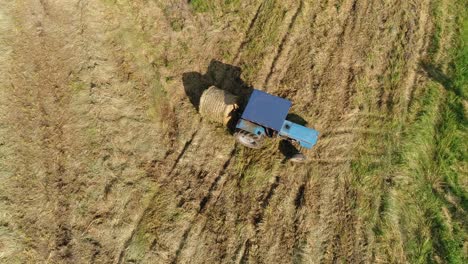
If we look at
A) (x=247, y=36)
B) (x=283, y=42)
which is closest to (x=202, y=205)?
(x=247, y=36)

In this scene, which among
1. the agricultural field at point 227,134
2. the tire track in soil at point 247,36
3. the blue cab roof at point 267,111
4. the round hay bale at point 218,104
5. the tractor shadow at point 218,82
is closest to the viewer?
the blue cab roof at point 267,111

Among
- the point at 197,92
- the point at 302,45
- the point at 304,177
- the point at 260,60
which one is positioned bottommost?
the point at 304,177

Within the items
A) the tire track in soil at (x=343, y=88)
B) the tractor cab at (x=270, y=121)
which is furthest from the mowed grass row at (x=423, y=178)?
the tractor cab at (x=270, y=121)

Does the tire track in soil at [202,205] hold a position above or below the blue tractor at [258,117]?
below

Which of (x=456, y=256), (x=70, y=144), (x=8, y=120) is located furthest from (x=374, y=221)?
(x=8, y=120)

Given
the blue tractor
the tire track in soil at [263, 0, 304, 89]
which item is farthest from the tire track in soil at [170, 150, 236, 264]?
the tire track in soil at [263, 0, 304, 89]

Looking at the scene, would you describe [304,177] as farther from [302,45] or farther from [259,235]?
[302,45]

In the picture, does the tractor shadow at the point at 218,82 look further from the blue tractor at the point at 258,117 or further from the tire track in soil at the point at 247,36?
the blue tractor at the point at 258,117
